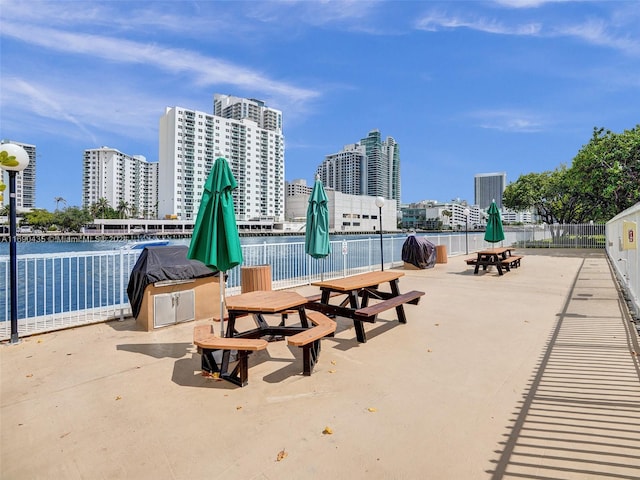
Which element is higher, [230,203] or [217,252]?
[230,203]

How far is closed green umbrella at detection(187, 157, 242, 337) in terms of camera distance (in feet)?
12.7

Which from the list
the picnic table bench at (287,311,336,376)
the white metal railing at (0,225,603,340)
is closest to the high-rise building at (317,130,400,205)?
the white metal railing at (0,225,603,340)

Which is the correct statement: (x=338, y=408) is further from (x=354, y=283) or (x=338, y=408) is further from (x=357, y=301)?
(x=357, y=301)

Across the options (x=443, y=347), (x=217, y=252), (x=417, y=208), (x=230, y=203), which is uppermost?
(x=417, y=208)

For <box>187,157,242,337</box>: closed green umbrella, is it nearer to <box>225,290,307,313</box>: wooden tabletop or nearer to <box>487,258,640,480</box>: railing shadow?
<box>225,290,307,313</box>: wooden tabletop

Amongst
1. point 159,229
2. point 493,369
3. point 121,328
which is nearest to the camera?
point 493,369

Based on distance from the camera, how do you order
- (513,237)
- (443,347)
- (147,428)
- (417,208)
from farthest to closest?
(417,208) → (513,237) → (443,347) → (147,428)

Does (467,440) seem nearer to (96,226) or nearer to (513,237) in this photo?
(513,237)

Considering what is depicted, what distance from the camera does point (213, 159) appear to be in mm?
106625

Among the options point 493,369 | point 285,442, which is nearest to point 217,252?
point 285,442

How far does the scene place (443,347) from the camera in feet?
14.5

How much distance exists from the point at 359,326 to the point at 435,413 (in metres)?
1.85

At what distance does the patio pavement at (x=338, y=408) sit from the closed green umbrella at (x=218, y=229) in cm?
114

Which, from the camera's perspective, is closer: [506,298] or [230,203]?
[230,203]
